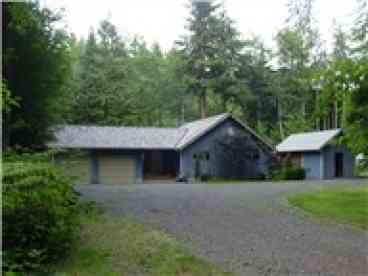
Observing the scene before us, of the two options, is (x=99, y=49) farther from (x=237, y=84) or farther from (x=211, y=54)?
(x=237, y=84)

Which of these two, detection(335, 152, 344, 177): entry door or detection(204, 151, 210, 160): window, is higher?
detection(204, 151, 210, 160): window

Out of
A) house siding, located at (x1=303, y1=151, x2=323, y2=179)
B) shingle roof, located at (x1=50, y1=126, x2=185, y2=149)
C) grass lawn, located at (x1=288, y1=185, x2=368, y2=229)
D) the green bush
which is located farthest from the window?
the green bush

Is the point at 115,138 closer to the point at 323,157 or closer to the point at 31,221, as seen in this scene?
the point at 323,157

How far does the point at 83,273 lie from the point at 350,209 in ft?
30.1

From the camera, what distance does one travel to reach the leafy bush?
28.1 meters

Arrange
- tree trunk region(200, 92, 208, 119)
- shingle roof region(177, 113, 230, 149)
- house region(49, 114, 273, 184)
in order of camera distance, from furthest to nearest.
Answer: tree trunk region(200, 92, 208, 119)
shingle roof region(177, 113, 230, 149)
house region(49, 114, 273, 184)

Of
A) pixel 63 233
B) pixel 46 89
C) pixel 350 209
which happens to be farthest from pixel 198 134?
pixel 63 233

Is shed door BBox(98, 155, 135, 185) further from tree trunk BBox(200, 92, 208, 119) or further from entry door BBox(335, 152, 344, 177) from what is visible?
tree trunk BBox(200, 92, 208, 119)

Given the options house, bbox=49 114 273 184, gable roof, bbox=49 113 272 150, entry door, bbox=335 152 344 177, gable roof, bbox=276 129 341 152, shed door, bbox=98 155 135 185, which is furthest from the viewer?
entry door, bbox=335 152 344 177

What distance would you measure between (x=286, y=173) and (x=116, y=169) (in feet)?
37.5

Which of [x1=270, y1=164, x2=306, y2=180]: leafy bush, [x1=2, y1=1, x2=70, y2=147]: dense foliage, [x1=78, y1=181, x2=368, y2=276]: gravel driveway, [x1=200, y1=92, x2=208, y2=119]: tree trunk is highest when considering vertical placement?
[x1=200, y1=92, x2=208, y2=119]: tree trunk

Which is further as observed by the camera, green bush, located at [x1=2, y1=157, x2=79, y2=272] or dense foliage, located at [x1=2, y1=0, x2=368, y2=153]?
dense foliage, located at [x1=2, y1=0, x2=368, y2=153]

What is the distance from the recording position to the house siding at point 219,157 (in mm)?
27625

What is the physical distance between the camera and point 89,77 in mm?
39219
